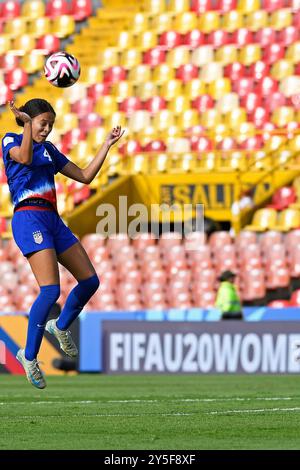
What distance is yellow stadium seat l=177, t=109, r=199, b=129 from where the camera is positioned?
79.4 ft

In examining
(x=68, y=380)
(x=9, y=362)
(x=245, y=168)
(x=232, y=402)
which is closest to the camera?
(x=232, y=402)

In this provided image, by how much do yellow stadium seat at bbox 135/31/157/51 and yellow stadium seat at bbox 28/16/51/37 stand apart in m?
3.01

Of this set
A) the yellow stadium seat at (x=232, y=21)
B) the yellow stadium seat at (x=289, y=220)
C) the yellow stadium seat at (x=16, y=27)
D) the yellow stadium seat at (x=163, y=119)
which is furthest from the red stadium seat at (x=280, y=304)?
the yellow stadium seat at (x=16, y=27)

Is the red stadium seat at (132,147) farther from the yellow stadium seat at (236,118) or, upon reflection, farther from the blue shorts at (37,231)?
the blue shorts at (37,231)

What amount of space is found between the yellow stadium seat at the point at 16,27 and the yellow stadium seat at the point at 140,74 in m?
4.07

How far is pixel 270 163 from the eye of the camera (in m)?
22.3

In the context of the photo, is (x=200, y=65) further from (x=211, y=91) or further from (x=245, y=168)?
(x=245, y=168)

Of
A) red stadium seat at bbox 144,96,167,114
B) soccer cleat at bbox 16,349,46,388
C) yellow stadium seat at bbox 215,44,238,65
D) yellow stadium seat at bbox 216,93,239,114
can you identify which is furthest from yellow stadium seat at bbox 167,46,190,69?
soccer cleat at bbox 16,349,46,388

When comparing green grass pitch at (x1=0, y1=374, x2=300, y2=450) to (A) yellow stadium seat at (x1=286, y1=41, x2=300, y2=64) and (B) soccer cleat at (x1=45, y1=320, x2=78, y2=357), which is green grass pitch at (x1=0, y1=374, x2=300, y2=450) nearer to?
(B) soccer cleat at (x1=45, y1=320, x2=78, y2=357)

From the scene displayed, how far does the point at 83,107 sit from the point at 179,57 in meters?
2.27

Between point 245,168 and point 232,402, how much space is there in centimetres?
1215

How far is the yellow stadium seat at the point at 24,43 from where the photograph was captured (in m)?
28.8

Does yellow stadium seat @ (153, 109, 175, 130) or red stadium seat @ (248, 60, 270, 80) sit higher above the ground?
red stadium seat @ (248, 60, 270, 80)

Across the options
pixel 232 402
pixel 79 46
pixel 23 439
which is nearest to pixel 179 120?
pixel 79 46
